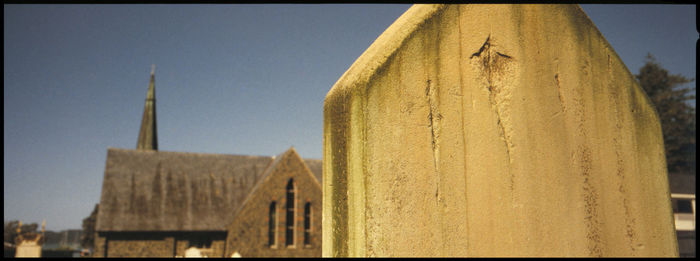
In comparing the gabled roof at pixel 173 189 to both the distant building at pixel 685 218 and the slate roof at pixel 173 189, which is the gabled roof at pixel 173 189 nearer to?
the slate roof at pixel 173 189

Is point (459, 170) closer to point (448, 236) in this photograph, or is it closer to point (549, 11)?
point (448, 236)

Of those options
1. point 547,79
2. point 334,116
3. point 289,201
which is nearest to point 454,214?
point 334,116

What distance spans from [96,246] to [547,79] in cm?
2590

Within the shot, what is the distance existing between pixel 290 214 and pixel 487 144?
23.9 m

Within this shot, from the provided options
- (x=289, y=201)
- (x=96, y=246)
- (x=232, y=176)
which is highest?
(x=232, y=176)

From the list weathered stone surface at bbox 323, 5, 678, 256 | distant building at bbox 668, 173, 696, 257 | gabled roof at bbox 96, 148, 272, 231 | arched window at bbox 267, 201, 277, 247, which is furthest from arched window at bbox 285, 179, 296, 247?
weathered stone surface at bbox 323, 5, 678, 256

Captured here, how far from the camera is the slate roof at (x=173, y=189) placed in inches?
942

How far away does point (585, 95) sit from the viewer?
185 centimetres

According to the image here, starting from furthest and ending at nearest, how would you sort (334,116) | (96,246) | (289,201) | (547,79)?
(289,201) < (96,246) < (547,79) < (334,116)

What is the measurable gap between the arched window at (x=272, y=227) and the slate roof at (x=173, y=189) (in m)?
2.58

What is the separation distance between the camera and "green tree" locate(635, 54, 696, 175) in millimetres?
34562

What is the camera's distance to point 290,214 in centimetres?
2469

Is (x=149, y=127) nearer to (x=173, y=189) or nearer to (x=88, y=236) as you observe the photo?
(x=88, y=236)

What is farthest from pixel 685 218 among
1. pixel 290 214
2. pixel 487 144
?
pixel 487 144
